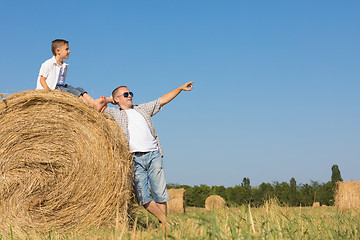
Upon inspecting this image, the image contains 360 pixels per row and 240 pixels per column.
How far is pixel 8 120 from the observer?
5699 mm

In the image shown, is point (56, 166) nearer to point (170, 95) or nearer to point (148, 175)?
point (148, 175)

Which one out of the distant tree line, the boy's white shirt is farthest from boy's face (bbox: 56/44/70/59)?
the distant tree line

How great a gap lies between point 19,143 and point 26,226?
3.88 feet

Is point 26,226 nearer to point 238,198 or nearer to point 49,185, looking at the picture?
point 49,185

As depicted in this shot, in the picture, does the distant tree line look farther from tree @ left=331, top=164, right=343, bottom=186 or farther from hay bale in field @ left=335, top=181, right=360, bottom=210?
hay bale in field @ left=335, top=181, right=360, bottom=210

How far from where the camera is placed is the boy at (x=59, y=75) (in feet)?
20.1

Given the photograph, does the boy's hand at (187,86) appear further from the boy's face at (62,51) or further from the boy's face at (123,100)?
the boy's face at (62,51)

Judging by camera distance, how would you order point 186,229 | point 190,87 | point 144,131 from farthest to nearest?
point 190,87 → point 144,131 → point 186,229

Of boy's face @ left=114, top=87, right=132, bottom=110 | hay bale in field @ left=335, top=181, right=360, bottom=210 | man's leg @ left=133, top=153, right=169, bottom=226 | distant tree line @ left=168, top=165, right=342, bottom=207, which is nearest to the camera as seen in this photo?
man's leg @ left=133, top=153, right=169, bottom=226

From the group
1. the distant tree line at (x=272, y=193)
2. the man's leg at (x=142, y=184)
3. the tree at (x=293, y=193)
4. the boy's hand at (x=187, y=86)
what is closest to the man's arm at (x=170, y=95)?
the boy's hand at (x=187, y=86)

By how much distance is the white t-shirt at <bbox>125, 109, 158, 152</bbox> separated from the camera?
19.9ft

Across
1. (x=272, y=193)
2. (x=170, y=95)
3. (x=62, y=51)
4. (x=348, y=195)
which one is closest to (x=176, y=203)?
(x=348, y=195)

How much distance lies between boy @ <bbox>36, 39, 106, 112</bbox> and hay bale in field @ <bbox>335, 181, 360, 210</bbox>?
35.7 feet

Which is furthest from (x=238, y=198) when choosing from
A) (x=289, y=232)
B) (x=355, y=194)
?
(x=289, y=232)
